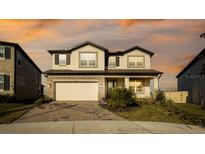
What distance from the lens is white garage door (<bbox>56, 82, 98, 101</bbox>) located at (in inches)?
770

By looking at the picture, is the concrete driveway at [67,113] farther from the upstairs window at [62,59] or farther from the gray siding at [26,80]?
the upstairs window at [62,59]

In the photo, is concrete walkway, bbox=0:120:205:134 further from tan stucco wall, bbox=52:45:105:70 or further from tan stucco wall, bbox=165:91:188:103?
tan stucco wall, bbox=52:45:105:70

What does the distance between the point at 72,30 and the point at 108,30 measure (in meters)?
1.73

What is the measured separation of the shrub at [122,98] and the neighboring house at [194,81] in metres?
2.61

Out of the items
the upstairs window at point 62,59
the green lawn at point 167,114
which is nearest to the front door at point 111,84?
the green lawn at point 167,114

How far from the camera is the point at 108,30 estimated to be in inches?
651

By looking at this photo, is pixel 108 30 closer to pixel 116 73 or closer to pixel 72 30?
pixel 72 30

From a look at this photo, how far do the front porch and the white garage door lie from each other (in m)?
0.85

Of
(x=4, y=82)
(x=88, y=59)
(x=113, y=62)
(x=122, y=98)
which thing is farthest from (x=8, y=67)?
(x=122, y=98)

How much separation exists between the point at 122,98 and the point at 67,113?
3.16 m

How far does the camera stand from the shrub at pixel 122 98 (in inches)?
699

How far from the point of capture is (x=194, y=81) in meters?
20.5

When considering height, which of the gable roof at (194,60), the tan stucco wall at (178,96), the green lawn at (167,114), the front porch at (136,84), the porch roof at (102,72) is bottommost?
the green lawn at (167,114)

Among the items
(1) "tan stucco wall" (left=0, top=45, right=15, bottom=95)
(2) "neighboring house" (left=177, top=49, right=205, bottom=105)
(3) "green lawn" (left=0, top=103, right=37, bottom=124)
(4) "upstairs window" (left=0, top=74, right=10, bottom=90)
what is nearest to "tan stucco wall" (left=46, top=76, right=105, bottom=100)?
(3) "green lawn" (left=0, top=103, right=37, bottom=124)
